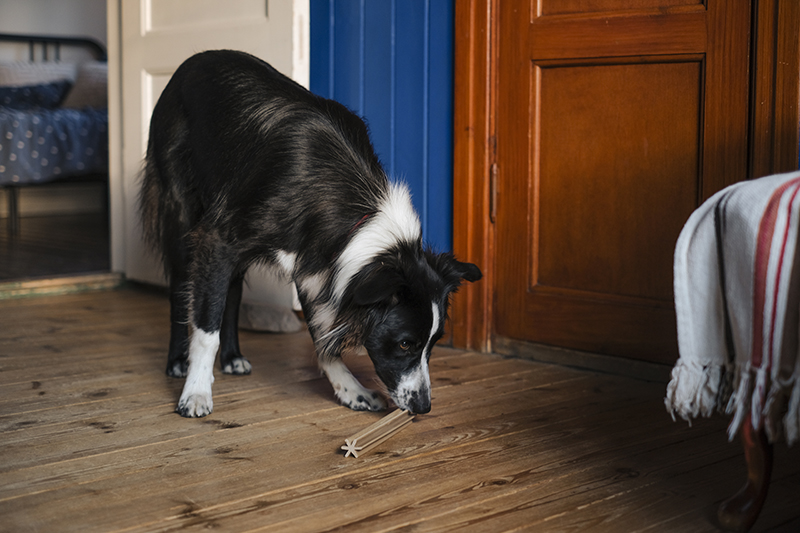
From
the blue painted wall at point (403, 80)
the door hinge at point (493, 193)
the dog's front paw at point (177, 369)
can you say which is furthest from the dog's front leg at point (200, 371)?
the door hinge at point (493, 193)

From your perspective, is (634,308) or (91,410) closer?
(91,410)

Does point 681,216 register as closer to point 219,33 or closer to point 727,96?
point 727,96

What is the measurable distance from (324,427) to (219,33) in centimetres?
197

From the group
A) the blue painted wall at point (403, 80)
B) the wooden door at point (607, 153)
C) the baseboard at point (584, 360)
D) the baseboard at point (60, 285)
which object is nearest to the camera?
the wooden door at point (607, 153)

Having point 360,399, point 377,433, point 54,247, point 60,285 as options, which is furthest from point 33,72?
point 377,433

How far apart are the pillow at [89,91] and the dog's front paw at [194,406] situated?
16.8 feet

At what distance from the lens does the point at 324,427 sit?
2.00 m

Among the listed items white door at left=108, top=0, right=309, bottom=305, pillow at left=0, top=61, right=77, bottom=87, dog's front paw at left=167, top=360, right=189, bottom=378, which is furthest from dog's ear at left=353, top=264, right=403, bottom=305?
pillow at left=0, top=61, right=77, bottom=87

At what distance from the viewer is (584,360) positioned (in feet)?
8.51

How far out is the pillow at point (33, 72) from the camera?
669cm

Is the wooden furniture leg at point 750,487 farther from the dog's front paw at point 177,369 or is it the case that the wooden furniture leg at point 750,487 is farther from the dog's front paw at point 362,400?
the dog's front paw at point 177,369

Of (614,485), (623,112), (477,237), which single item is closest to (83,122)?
(477,237)

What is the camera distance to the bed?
18.4 feet

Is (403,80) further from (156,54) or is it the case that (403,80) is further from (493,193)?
(156,54)
